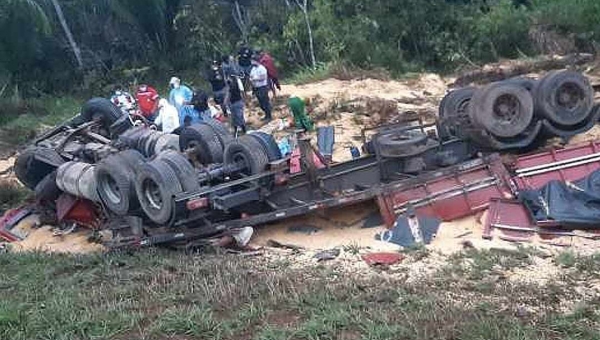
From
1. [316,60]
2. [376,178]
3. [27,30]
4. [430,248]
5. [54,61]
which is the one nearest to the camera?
[430,248]

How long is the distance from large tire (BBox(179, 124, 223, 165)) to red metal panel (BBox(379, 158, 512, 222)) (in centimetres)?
228

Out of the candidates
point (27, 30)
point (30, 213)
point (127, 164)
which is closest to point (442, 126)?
point (127, 164)

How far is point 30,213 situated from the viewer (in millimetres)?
11930

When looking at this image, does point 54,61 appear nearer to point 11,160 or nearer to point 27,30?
point 27,30

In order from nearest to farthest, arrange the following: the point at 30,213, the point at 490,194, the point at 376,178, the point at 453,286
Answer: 1. the point at 453,286
2. the point at 490,194
3. the point at 376,178
4. the point at 30,213

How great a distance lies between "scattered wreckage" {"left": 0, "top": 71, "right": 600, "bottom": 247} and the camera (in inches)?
354

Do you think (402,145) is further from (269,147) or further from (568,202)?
(568,202)

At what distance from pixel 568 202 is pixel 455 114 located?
2.33 meters

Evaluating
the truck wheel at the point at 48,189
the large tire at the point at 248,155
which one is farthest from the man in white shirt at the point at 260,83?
the large tire at the point at 248,155

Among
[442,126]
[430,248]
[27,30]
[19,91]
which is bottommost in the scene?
[430,248]

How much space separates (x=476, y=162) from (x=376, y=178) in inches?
47.6

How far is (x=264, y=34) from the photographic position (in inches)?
918

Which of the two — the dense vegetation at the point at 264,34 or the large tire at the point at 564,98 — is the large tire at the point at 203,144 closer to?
the large tire at the point at 564,98

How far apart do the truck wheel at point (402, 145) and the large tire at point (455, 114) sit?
0.52m
